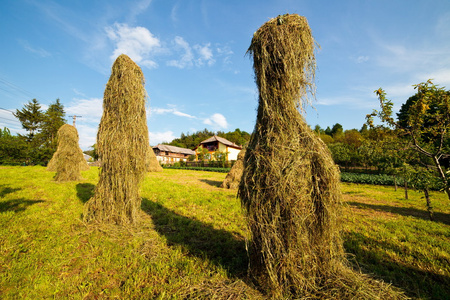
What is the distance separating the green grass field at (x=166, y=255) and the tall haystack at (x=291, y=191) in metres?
0.38

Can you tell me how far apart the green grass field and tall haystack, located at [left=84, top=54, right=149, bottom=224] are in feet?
1.37

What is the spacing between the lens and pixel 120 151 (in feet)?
14.9

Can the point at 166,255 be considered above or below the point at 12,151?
below

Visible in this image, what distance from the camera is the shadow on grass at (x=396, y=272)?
2.53m

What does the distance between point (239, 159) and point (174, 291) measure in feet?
30.2

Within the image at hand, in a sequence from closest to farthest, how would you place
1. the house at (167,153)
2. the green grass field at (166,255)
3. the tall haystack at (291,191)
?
1. the tall haystack at (291,191)
2. the green grass field at (166,255)
3. the house at (167,153)

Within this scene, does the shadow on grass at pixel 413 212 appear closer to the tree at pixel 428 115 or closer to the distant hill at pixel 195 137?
the tree at pixel 428 115

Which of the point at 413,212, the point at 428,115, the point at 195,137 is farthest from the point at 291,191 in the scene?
the point at 195,137

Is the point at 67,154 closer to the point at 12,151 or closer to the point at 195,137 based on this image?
the point at 12,151

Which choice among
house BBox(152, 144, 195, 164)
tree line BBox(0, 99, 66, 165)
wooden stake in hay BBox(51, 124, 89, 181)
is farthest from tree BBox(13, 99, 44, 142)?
wooden stake in hay BBox(51, 124, 89, 181)

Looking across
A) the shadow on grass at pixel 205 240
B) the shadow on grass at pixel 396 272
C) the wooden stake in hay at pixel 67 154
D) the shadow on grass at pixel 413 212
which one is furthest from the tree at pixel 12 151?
the shadow on grass at pixel 413 212

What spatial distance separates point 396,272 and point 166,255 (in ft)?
12.8

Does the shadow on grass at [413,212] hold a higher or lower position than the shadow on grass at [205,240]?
lower

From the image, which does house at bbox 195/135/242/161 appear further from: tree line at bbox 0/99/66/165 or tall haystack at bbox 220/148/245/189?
tall haystack at bbox 220/148/245/189
